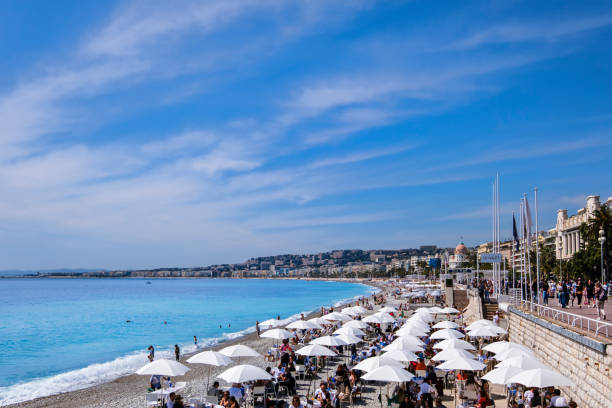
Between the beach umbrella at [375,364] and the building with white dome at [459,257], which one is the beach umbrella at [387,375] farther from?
the building with white dome at [459,257]

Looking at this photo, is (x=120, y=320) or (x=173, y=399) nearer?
(x=173, y=399)

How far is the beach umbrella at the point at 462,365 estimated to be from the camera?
36.3ft

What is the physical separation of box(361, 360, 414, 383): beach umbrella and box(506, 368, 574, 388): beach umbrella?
7.13 ft

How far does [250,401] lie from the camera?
1335 centimetres

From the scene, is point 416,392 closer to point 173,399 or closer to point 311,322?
point 173,399

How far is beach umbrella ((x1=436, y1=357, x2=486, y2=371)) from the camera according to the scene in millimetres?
11055

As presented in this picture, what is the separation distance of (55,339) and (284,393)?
107 ft

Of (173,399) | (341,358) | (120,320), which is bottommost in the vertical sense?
(120,320)

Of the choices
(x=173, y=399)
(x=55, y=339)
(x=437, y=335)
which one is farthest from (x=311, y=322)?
(x=55, y=339)

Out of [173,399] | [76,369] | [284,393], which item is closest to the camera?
[173,399]

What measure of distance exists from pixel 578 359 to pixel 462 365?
269cm

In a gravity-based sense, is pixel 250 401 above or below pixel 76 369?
above

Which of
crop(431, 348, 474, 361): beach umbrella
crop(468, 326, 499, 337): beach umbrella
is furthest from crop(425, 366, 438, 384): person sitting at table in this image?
crop(468, 326, 499, 337): beach umbrella

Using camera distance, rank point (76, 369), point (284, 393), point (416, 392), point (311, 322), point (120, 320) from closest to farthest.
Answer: point (416, 392) → point (284, 393) → point (311, 322) → point (76, 369) → point (120, 320)
